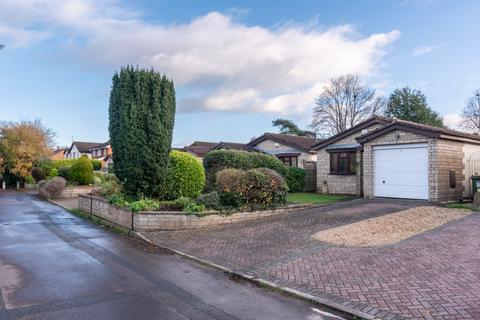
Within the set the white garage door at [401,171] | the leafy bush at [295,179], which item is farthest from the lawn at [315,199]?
the leafy bush at [295,179]

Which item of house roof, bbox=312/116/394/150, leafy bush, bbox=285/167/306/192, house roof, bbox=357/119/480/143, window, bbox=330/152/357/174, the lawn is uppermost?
house roof, bbox=312/116/394/150

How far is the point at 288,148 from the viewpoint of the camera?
96.6ft

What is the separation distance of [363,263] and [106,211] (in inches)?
391

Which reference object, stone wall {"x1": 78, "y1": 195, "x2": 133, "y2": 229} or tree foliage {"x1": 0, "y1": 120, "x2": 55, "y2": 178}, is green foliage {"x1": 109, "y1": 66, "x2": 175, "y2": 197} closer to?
stone wall {"x1": 78, "y1": 195, "x2": 133, "y2": 229}

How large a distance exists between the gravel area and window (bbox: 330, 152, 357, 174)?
7919mm

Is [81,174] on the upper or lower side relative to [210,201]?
upper

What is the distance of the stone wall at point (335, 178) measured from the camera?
69.9 feet

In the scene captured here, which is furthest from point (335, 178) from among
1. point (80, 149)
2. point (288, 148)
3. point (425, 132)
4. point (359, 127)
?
point (80, 149)

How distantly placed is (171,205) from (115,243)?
288cm

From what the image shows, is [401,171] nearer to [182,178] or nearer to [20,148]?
[182,178]

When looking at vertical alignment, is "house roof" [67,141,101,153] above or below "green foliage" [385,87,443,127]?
below

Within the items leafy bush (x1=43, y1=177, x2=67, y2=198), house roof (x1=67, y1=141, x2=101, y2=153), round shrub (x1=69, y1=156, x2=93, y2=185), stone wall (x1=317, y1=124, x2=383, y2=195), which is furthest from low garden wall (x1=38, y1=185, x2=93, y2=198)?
house roof (x1=67, y1=141, x2=101, y2=153)

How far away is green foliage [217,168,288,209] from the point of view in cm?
1373

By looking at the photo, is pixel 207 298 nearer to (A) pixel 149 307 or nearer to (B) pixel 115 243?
(A) pixel 149 307
